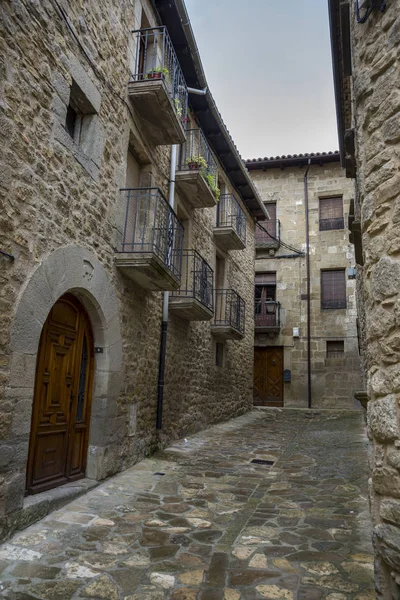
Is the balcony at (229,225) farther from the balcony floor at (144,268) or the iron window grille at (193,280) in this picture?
the balcony floor at (144,268)

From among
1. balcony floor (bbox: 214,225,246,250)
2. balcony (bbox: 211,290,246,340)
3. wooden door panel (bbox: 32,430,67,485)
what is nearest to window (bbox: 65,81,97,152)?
wooden door panel (bbox: 32,430,67,485)

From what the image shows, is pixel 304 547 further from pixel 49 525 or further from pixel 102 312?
pixel 102 312

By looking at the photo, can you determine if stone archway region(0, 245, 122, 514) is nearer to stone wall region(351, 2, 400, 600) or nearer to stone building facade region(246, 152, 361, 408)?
stone wall region(351, 2, 400, 600)

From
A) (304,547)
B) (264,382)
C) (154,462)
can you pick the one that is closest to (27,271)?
(304,547)

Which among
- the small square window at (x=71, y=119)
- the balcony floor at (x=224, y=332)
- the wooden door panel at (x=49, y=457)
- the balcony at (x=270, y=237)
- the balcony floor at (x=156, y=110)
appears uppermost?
the balcony at (x=270, y=237)

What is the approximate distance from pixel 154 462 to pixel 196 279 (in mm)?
3718

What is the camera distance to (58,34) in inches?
178

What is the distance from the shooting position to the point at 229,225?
36.9ft

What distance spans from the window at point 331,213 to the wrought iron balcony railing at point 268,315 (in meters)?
3.58

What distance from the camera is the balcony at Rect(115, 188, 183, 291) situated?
5.78m

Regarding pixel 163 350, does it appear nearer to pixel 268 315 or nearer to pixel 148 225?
pixel 148 225

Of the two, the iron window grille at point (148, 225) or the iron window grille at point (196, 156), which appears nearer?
the iron window grille at point (148, 225)

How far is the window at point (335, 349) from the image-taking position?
55.0 ft

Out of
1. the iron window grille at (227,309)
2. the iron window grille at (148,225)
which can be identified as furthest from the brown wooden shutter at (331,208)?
the iron window grille at (148,225)
